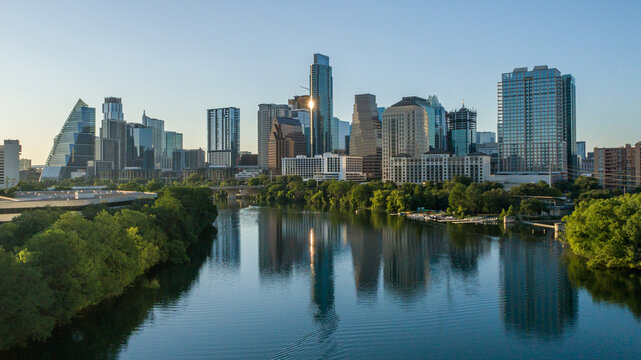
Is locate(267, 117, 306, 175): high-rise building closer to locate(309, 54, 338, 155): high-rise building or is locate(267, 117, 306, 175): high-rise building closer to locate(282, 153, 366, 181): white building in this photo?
locate(309, 54, 338, 155): high-rise building

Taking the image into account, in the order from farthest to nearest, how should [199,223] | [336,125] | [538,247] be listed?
[336,125], [199,223], [538,247]

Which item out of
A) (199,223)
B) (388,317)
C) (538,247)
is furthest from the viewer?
(199,223)

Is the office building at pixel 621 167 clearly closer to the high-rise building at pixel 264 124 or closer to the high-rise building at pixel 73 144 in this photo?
the high-rise building at pixel 264 124

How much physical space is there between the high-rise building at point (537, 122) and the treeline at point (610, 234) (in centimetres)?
5982

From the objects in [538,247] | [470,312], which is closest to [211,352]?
[470,312]

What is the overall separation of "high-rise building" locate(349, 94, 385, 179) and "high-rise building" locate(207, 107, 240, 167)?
5943 cm

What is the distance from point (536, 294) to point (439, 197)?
112ft

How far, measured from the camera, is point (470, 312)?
1847 cm

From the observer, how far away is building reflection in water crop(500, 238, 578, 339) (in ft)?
56.4

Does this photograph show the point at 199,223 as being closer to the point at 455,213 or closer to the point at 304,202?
the point at 455,213

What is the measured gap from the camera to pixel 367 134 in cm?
11756

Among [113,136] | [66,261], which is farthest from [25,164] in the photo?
[66,261]

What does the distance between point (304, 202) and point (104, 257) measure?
54.4m

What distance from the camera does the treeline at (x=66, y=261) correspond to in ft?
44.5
